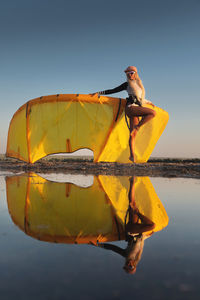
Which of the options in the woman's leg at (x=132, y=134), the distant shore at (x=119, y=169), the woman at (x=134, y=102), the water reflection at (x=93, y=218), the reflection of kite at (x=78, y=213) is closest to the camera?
the water reflection at (x=93, y=218)

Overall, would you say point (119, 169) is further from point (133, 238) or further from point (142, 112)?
point (133, 238)

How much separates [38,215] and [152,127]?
8423mm

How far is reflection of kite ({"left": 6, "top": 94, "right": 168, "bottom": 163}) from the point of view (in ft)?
30.8

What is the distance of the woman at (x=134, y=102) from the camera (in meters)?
8.24

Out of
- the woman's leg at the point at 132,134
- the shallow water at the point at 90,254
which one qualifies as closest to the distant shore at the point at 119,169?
the woman's leg at the point at 132,134

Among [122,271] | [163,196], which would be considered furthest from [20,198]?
[122,271]

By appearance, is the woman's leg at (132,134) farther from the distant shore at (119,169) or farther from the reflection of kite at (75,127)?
the distant shore at (119,169)

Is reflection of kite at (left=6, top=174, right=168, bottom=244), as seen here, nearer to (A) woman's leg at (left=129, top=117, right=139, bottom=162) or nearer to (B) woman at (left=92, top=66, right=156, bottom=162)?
(B) woman at (left=92, top=66, right=156, bottom=162)

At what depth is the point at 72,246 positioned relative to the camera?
174 centimetres

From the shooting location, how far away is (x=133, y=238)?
75.4 inches

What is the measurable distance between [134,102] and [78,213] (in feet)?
21.8

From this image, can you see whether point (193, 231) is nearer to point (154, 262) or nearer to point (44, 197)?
point (154, 262)

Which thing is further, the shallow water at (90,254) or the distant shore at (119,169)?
the distant shore at (119,169)

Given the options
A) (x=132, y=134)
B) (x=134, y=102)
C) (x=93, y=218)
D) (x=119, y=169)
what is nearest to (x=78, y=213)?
(x=93, y=218)
